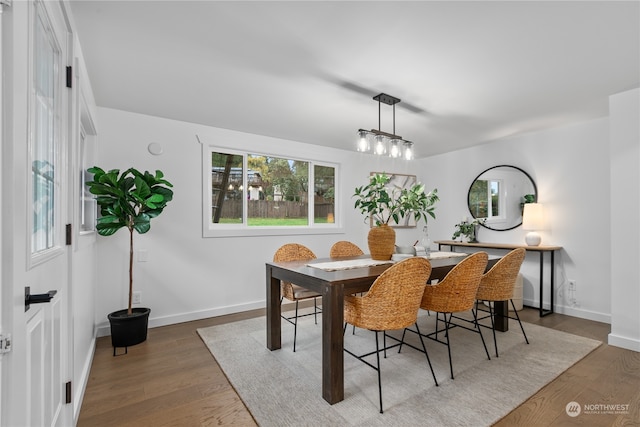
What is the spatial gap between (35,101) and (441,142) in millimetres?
4431

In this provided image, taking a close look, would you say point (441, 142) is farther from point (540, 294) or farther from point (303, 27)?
point (303, 27)

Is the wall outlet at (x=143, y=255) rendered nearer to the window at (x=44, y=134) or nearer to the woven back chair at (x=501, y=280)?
the window at (x=44, y=134)

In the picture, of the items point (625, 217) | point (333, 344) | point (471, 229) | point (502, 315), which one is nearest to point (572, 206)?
point (625, 217)

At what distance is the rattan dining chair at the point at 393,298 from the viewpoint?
1.99 m

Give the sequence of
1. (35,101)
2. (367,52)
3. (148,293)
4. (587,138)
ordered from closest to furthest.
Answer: (35,101) < (367,52) < (148,293) < (587,138)

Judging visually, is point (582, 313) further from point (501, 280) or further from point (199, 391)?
point (199, 391)

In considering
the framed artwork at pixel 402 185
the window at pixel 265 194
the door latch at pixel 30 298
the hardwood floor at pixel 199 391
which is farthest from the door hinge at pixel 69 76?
the framed artwork at pixel 402 185

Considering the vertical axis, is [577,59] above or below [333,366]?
above

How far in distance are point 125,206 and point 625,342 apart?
14.9ft

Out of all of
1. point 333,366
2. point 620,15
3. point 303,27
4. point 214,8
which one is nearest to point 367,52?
point 303,27

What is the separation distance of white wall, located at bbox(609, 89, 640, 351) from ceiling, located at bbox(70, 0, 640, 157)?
26 centimetres

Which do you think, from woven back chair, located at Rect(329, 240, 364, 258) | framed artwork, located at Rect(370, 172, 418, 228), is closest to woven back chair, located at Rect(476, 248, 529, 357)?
woven back chair, located at Rect(329, 240, 364, 258)

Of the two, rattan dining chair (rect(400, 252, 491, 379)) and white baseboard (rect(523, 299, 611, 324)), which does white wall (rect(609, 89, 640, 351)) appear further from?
rattan dining chair (rect(400, 252, 491, 379))

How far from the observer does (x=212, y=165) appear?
3885mm
